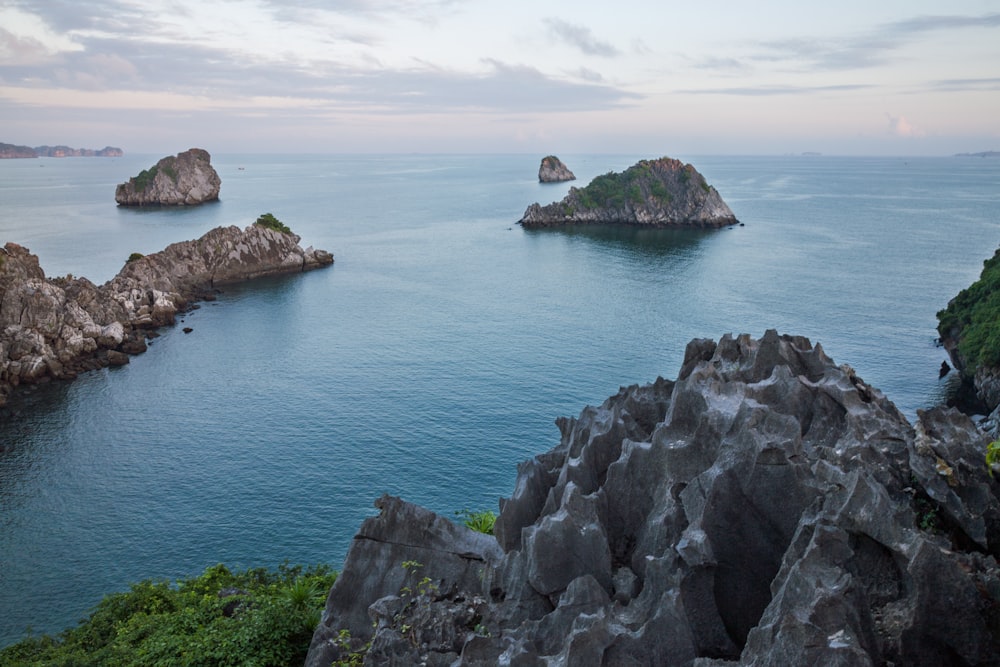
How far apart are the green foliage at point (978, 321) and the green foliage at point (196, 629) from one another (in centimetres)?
6645

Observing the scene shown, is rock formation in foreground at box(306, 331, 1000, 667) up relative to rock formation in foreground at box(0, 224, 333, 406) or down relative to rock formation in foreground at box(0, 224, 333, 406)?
up

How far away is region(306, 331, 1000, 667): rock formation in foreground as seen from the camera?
1869 centimetres

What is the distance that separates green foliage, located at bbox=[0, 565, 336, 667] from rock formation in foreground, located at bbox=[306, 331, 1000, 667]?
3375 mm

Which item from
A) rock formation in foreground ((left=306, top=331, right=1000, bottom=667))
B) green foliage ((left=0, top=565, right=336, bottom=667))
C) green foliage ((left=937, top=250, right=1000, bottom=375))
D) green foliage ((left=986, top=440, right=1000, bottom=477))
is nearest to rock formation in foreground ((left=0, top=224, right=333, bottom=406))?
green foliage ((left=0, top=565, right=336, bottom=667))

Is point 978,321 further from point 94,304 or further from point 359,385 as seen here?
point 94,304

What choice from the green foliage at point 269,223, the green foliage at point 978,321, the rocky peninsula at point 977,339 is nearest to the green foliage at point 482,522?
the rocky peninsula at point 977,339

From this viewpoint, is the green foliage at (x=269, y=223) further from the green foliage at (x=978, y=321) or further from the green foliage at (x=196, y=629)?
the green foliage at (x=196, y=629)

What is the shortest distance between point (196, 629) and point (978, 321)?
265 ft

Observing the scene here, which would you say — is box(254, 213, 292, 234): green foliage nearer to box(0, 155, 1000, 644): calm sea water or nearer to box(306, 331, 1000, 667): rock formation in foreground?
box(0, 155, 1000, 644): calm sea water

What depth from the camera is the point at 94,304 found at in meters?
104

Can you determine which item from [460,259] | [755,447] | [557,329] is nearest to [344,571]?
[755,447]

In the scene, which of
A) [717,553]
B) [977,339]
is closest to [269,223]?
[977,339]

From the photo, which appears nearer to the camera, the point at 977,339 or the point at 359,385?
the point at 977,339

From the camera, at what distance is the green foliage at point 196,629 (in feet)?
96.2
